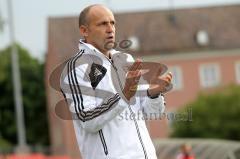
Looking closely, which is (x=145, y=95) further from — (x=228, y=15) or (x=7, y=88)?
(x=7, y=88)

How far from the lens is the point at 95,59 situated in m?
5.17

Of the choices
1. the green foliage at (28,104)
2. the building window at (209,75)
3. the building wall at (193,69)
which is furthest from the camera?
the green foliage at (28,104)

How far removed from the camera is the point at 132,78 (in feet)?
16.1

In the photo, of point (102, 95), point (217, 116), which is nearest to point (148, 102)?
point (102, 95)

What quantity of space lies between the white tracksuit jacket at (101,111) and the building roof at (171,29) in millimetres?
62936

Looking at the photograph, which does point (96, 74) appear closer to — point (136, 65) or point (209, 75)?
point (136, 65)

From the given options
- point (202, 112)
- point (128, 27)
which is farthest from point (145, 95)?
point (128, 27)

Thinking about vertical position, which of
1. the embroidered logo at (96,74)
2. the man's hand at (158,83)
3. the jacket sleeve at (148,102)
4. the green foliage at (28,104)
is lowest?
the green foliage at (28,104)

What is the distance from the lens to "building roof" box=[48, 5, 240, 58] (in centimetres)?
6944

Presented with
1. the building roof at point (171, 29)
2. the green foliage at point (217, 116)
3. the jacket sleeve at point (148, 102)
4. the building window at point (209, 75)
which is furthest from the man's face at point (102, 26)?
the building window at point (209, 75)

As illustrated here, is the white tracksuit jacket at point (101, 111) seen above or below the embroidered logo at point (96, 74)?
below

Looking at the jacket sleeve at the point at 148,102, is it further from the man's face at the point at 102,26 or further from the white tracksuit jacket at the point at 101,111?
the man's face at the point at 102,26

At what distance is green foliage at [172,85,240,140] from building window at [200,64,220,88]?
642 inches

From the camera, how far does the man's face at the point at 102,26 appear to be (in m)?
5.11
